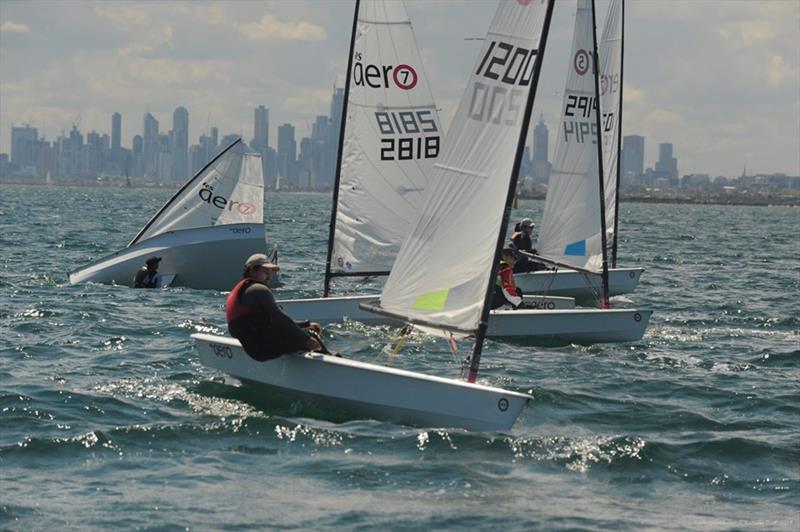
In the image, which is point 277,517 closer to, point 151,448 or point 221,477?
point 221,477

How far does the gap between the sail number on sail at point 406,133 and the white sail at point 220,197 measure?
22.6 feet

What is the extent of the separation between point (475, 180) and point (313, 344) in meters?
2.24

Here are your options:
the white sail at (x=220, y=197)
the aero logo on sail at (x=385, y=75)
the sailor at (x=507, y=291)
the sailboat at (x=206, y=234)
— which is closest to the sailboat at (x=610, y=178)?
the sailor at (x=507, y=291)

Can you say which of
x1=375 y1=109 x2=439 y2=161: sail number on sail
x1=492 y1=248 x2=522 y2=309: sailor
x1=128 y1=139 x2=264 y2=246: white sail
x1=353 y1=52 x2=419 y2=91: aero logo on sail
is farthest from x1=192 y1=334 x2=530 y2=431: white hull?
x1=128 y1=139 x2=264 y2=246: white sail

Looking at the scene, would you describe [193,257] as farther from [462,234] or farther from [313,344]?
[462,234]

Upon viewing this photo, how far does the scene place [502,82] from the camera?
12602 mm

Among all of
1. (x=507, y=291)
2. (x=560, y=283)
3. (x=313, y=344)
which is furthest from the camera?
(x=560, y=283)

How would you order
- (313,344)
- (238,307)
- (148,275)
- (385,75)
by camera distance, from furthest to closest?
(148,275) < (385,75) < (313,344) < (238,307)

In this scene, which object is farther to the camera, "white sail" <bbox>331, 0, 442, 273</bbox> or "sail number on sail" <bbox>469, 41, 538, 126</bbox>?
"white sail" <bbox>331, 0, 442, 273</bbox>

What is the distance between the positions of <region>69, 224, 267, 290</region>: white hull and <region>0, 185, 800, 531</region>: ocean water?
15.9 ft

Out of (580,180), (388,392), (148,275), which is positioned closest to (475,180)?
(388,392)

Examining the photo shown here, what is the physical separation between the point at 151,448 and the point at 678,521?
4.48 metres

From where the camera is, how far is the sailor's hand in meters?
12.9

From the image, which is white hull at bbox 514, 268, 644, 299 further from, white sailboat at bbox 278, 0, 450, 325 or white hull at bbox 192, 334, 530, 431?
white hull at bbox 192, 334, 530, 431
